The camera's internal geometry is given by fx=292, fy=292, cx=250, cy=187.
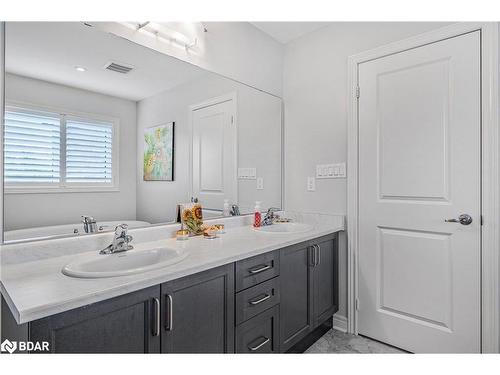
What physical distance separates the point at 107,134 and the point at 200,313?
1.06 m

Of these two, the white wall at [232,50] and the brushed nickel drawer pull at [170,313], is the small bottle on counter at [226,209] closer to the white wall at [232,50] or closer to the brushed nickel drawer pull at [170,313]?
the white wall at [232,50]

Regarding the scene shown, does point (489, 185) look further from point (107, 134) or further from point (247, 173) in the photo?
point (107, 134)

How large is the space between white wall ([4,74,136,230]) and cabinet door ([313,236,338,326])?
1.26 meters

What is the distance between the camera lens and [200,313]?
124 centimetres

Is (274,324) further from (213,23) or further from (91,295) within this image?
(213,23)

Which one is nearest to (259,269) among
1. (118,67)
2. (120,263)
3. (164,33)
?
(120,263)

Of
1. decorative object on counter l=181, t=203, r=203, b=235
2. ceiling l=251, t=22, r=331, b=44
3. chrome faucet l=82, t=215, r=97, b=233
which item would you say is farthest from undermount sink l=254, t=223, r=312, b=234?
ceiling l=251, t=22, r=331, b=44

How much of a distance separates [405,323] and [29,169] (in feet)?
7.70

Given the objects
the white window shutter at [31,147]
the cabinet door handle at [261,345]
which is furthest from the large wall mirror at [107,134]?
the cabinet door handle at [261,345]

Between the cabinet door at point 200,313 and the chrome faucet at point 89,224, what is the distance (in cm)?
62

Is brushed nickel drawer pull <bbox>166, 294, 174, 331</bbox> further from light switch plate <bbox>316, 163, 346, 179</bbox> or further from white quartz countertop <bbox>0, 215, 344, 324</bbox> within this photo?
light switch plate <bbox>316, 163, 346, 179</bbox>

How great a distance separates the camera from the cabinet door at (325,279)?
2.00 m
